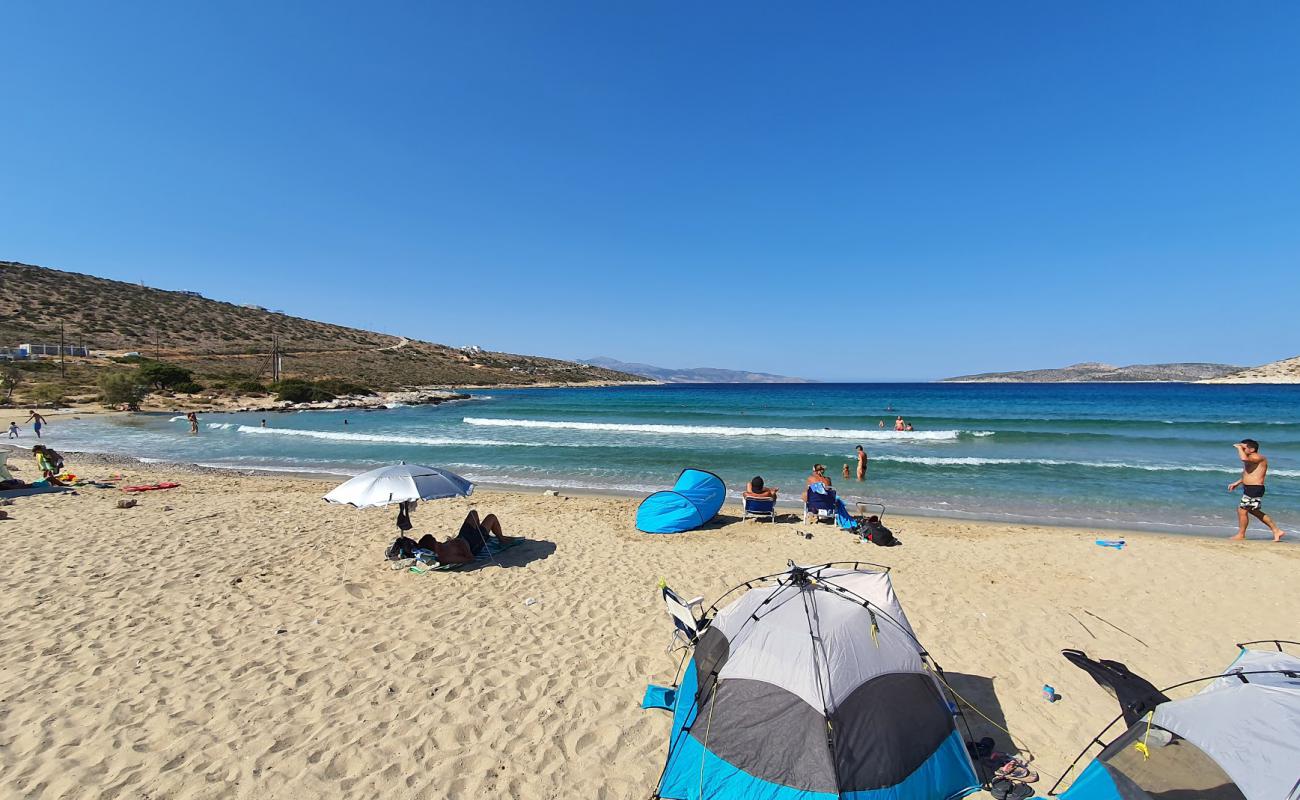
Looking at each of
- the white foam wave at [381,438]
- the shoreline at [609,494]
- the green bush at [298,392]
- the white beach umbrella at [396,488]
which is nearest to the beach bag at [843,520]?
the shoreline at [609,494]

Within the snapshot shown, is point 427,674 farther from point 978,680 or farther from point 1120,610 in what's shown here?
point 1120,610

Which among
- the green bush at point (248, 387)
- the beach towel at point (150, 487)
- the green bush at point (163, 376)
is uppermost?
the green bush at point (163, 376)

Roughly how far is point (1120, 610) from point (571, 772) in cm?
792

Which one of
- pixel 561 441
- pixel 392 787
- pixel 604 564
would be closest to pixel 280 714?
pixel 392 787

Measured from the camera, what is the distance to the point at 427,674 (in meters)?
5.57

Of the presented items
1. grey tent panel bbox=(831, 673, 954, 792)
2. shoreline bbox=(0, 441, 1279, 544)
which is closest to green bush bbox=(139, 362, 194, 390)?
shoreline bbox=(0, 441, 1279, 544)

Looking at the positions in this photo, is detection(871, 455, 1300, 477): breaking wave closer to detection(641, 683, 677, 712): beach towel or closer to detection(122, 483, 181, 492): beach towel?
detection(641, 683, 677, 712): beach towel

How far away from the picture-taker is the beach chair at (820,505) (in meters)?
11.8

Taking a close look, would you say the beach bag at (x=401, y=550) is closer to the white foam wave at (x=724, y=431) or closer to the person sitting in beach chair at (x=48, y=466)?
the person sitting in beach chair at (x=48, y=466)

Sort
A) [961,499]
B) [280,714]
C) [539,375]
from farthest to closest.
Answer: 1. [539,375]
2. [961,499]
3. [280,714]

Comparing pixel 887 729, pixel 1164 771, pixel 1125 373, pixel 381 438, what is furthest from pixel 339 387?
pixel 1125 373

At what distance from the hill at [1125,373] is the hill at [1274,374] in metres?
18.2

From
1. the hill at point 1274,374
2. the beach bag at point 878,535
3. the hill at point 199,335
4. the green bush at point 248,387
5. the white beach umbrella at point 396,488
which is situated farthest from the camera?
the hill at point 1274,374

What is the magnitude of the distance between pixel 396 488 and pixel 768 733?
6707 mm
